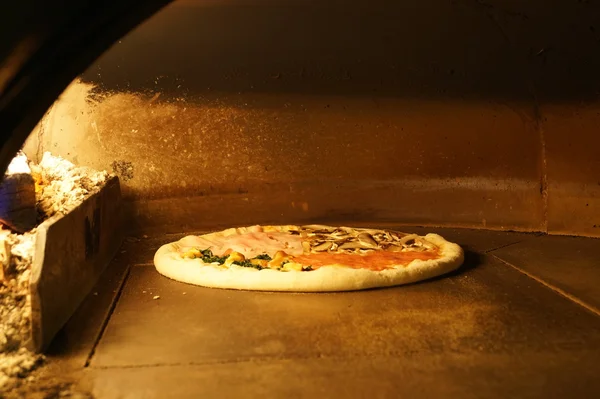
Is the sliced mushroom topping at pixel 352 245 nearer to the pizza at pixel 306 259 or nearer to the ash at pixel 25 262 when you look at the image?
the pizza at pixel 306 259

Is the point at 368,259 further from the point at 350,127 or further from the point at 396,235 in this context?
the point at 350,127

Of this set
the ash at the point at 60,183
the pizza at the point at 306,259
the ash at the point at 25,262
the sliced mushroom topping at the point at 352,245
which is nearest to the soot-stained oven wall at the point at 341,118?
the ash at the point at 60,183

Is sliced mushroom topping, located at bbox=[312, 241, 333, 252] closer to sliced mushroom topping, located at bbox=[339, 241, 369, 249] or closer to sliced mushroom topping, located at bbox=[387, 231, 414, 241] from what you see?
sliced mushroom topping, located at bbox=[339, 241, 369, 249]

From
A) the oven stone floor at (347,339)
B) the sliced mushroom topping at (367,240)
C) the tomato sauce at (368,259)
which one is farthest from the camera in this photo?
the sliced mushroom topping at (367,240)

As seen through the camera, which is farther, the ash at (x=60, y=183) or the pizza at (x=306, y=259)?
the ash at (x=60, y=183)

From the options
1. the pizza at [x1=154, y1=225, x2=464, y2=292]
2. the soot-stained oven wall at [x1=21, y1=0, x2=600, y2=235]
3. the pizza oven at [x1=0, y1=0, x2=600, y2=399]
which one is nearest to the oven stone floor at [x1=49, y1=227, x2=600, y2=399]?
the pizza at [x1=154, y1=225, x2=464, y2=292]

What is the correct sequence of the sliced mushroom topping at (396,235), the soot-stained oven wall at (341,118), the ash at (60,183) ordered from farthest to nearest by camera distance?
the soot-stained oven wall at (341,118) < the sliced mushroom topping at (396,235) < the ash at (60,183)
